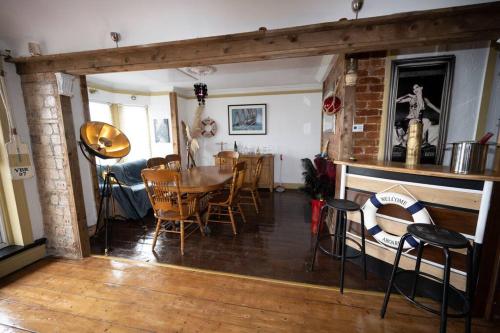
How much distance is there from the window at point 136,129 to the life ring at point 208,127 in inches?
51.0

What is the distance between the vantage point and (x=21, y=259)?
2.19m

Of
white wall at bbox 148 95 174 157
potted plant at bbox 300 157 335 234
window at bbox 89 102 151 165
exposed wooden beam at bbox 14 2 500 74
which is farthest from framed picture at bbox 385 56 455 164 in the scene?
window at bbox 89 102 151 165

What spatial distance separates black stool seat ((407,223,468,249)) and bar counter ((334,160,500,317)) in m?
0.35

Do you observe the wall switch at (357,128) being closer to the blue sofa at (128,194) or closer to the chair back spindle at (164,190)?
the chair back spindle at (164,190)

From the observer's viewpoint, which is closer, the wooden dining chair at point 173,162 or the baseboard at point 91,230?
the baseboard at point 91,230

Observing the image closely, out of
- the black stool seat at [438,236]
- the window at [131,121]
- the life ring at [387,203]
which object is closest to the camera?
the black stool seat at [438,236]

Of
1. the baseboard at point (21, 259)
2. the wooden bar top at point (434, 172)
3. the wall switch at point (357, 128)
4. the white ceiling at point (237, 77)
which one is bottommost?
the baseboard at point (21, 259)

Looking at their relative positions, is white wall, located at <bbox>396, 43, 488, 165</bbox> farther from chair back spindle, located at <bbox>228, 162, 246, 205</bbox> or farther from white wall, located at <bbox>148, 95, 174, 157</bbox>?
white wall, located at <bbox>148, 95, 174, 157</bbox>

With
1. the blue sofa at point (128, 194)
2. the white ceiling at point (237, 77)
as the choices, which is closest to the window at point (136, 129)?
the white ceiling at point (237, 77)

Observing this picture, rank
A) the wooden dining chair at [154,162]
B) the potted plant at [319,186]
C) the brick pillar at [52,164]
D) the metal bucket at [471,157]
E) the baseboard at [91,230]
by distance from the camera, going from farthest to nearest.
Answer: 1. the wooden dining chair at [154,162]
2. the baseboard at [91,230]
3. the potted plant at [319,186]
4. the brick pillar at [52,164]
5. the metal bucket at [471,157]

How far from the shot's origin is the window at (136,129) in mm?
4660

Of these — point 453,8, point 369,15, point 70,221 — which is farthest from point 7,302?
point 453,8

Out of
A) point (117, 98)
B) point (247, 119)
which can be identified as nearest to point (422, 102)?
point (247, 119)

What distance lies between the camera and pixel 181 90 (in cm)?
519
